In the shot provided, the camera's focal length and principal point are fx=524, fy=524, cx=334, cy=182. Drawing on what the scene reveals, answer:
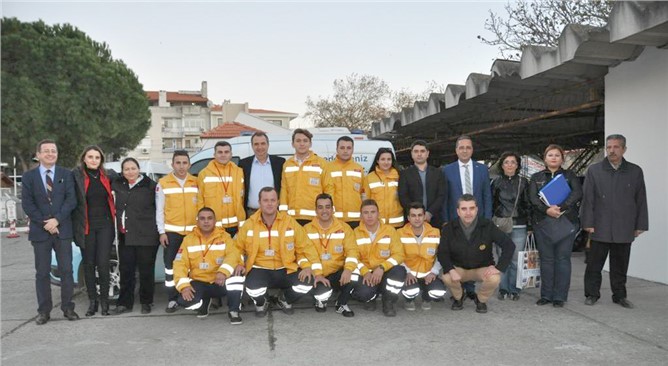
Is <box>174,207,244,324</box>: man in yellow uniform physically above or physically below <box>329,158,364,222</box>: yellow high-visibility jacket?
below

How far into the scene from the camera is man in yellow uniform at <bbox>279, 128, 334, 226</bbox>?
5945 mm

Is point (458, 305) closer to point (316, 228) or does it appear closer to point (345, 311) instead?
point (345, 311)

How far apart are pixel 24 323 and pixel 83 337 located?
3.54 ft

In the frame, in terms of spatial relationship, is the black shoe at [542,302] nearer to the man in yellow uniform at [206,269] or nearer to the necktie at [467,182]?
the necktie at [467,182]

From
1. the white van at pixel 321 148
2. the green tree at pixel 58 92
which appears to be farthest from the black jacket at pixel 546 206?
the green tree at pixel 58 92

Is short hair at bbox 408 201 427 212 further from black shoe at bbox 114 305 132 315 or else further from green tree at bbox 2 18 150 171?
green tree at bbox 2 18 150 171

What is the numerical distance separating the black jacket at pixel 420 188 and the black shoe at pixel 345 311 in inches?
52.9

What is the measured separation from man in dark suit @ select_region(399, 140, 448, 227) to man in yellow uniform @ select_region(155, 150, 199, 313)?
2370mm

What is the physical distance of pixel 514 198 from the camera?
19.6ft

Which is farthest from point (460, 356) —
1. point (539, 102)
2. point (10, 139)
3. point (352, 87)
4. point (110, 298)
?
point (352, 87)

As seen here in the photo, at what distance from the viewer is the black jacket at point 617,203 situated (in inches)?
223

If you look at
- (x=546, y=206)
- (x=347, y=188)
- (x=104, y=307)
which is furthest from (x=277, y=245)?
(x=546, y=206)

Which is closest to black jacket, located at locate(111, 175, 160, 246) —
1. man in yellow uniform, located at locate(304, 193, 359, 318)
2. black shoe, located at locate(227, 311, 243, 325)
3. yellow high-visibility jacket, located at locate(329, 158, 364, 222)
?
black shoe, located at locate(227, 311, 243, 325)

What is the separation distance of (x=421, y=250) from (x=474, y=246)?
0.56m
